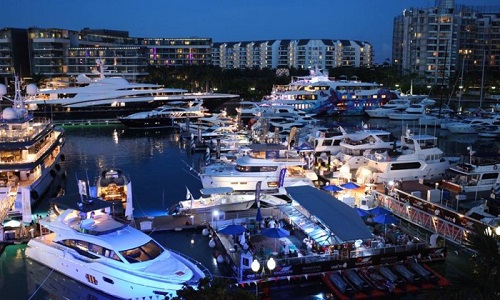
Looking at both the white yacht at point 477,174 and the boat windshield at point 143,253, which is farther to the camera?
the white yacht at point 477,174

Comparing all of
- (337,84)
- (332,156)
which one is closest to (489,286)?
(332,156)

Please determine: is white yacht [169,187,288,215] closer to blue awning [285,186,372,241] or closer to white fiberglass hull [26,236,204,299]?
blue awning [285,186,372,241]

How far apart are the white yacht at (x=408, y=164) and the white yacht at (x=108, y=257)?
13685 millimetres

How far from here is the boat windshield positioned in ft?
44.0

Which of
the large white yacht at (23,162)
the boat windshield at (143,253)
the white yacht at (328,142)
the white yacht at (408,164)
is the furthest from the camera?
the white yacht at (328,142)

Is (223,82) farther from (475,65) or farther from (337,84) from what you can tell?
(475,65)

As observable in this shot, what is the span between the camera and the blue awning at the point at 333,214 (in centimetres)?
1479

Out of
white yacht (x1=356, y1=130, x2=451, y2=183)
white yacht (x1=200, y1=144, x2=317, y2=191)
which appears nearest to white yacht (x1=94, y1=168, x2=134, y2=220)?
white yacht (x1=200, y1=144, x2=317, y2=191)

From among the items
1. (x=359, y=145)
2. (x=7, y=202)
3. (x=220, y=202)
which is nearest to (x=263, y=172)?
(x=220, y=202)

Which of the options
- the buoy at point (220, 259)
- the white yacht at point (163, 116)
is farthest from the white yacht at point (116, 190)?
the white yacht at point (163, 116)

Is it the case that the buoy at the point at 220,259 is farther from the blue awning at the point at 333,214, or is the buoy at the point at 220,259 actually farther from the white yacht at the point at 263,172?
the white yacht at the point at 263,172

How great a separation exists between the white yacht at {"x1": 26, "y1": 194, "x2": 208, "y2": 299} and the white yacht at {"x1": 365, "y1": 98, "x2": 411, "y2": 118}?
1903 inches

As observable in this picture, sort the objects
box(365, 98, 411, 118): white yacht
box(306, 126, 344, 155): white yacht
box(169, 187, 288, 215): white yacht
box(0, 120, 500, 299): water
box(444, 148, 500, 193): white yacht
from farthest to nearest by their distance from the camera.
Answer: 1. box(365, 98, 411, 118): white yacht
2. box(306, 126, 344, 155): white yacht
3. box(444, 148, 500, 193): white yacht
4. box(169, 187, 288, 215): white yacht
5. box(0, 120, 500, 299): water

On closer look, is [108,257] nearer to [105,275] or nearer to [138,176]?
[105,275]
